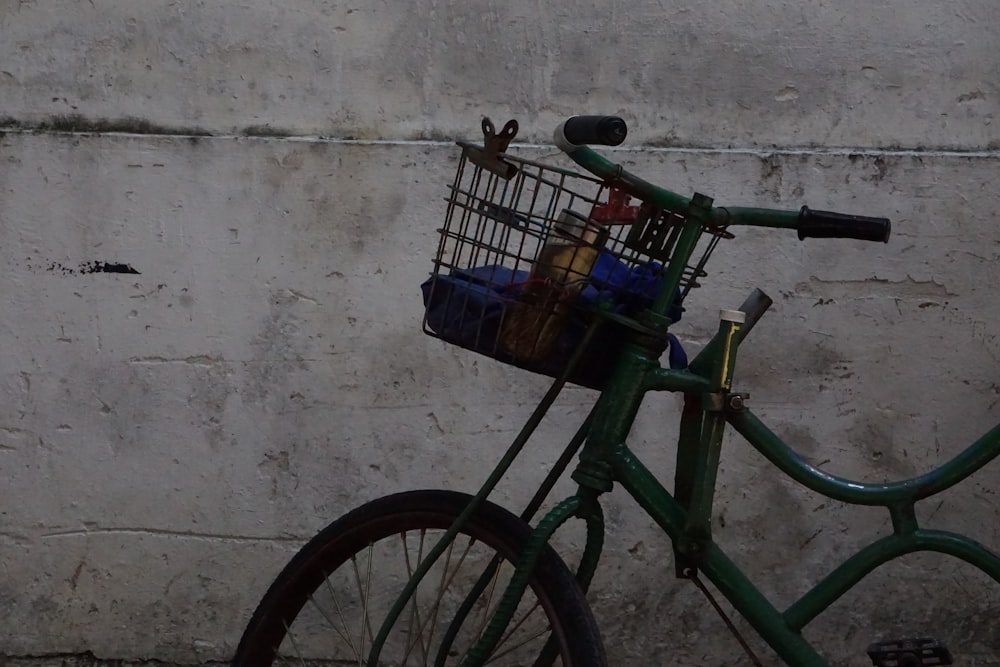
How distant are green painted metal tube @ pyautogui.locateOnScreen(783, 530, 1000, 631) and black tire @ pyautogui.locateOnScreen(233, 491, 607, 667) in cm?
41

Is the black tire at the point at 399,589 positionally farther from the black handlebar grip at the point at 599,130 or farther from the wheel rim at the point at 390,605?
the black handlebar grip at the point at 599,130

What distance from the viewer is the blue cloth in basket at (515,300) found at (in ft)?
6.21

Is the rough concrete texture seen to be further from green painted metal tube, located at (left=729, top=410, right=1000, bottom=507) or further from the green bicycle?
green painted metal tube, located at (left=729, top=410, right=1000, bottom=507)

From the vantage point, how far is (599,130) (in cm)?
173

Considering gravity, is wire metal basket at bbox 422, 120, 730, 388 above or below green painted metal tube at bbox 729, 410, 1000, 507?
above

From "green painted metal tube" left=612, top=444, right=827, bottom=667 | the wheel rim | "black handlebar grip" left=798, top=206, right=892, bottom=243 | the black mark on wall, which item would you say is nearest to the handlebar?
"black handlebar grip" left=798, top=206, right=892, bottom=243

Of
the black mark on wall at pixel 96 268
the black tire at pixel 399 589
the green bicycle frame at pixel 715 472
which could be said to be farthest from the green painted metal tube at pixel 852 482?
the black mark on wall at pixel 96 268

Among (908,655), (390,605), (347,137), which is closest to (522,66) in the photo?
(347,137)

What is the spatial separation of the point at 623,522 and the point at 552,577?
111cm

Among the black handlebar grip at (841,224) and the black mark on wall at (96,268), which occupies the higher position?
the black handlebar grip at (841,224)

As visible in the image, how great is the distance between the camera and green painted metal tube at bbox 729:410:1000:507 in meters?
1.96

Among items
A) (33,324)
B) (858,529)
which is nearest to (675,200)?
(858,529)

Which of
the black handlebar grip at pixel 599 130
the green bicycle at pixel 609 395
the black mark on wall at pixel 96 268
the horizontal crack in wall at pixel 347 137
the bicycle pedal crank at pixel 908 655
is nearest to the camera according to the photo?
the black handlebar grip at pixel 599 130

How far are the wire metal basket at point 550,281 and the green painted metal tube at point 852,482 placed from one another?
260 mm
